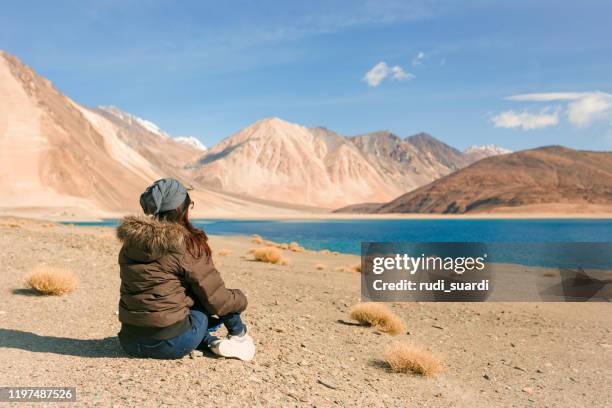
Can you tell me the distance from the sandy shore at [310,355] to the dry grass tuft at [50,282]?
180 millimetres

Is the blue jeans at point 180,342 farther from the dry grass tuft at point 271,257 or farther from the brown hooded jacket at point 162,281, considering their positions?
the dry grass tuft at point 271,257

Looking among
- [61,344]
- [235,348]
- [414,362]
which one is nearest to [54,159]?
[61,344]

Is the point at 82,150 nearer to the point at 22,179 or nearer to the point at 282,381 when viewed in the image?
the point at 22,179

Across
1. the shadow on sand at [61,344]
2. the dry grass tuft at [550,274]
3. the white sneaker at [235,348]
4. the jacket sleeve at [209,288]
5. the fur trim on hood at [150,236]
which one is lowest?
the dry grass tuft at [550,274]

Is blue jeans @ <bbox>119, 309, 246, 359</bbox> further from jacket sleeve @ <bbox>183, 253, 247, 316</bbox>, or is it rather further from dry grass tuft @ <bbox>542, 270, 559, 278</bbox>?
dry grass tuft @ <bbox>542, 270, 559, 278</bbox>

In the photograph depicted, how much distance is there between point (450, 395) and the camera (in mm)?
5746

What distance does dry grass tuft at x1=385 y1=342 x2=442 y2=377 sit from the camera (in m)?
6.29

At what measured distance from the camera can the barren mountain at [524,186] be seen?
117 meters

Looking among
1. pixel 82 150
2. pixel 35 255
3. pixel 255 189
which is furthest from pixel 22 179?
pixel 255 189

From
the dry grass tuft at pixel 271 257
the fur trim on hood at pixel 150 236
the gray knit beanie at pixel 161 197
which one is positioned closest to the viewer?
the fur trim on hood at pixel 150 236

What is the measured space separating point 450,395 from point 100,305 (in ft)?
18.0

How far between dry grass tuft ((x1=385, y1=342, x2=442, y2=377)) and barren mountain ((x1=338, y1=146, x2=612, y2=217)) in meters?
117

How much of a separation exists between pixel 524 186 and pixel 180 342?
135 m

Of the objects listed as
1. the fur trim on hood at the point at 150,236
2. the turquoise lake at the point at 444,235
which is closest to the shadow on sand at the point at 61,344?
the fur trim on hood at the point at 150,236
